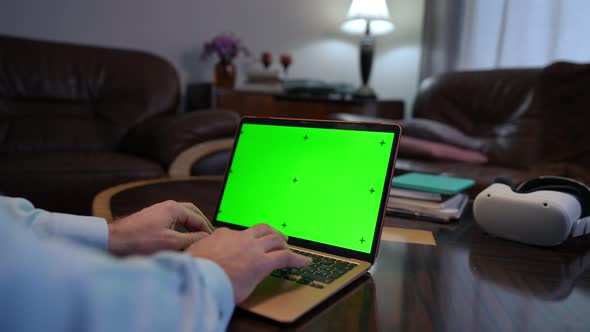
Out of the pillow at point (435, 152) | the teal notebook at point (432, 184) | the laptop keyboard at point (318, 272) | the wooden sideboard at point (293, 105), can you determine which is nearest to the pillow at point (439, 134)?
the pillow at point (435, 152)

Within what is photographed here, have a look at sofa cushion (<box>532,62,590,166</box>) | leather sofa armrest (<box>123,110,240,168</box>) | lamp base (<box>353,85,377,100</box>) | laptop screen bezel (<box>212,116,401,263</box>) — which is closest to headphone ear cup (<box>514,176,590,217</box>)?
laptop screen bezel (<box>212,116,401,263</box>)

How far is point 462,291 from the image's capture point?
546 millimetres

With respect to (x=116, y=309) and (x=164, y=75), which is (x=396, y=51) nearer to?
(x=164, y=75)

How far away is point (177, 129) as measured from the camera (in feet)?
6.58

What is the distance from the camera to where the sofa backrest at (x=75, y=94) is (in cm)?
223

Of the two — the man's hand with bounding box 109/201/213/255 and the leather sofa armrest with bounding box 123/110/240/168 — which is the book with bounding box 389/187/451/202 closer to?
the man's hand with bounding box 109/201/213/255

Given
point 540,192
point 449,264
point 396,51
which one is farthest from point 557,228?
point 396,51

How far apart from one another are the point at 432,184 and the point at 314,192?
380 millimetres

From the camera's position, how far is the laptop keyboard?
1.67 feet

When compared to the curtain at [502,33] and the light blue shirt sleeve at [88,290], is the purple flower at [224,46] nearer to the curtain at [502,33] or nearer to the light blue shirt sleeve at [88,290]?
the curtain at [502,33]

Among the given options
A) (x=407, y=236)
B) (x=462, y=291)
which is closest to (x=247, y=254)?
(x=462, y=291)

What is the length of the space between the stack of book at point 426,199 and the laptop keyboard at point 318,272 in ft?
1.33

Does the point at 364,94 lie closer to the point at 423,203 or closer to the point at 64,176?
the point at 64,176

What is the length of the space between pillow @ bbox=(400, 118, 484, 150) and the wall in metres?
1.29
